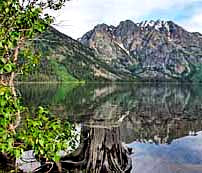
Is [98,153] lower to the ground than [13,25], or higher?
lower

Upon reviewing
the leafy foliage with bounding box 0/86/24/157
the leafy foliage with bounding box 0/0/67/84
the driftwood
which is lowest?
the driftwood

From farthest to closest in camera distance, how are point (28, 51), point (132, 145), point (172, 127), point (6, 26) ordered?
1. point (172, 127)
2. point (132, 145)
3. point (28, 51)
4. point (6, 26)

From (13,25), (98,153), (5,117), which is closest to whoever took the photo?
(5,117)

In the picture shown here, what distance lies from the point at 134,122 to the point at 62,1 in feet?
162

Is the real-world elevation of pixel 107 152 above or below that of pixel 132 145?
above

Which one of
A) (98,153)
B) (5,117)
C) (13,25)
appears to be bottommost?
(98,153)

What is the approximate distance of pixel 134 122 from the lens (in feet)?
200

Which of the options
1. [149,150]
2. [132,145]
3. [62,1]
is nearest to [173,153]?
[149,150]

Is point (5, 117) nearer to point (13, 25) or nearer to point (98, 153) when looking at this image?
point (13, 25)

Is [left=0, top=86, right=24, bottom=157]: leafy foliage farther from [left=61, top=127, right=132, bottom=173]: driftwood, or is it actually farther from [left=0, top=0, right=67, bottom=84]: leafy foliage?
[left=61, top=127, right=132, bottom=173]: driftwood

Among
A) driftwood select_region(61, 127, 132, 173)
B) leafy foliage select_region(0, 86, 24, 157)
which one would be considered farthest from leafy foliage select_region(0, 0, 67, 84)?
driftwood select_region(61, 127, 132, 173)

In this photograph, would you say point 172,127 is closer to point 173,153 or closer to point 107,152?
point 173,153

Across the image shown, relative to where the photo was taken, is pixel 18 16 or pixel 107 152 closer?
pixel 18 16

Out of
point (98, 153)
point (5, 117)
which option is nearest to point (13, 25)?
point (5, 117)
